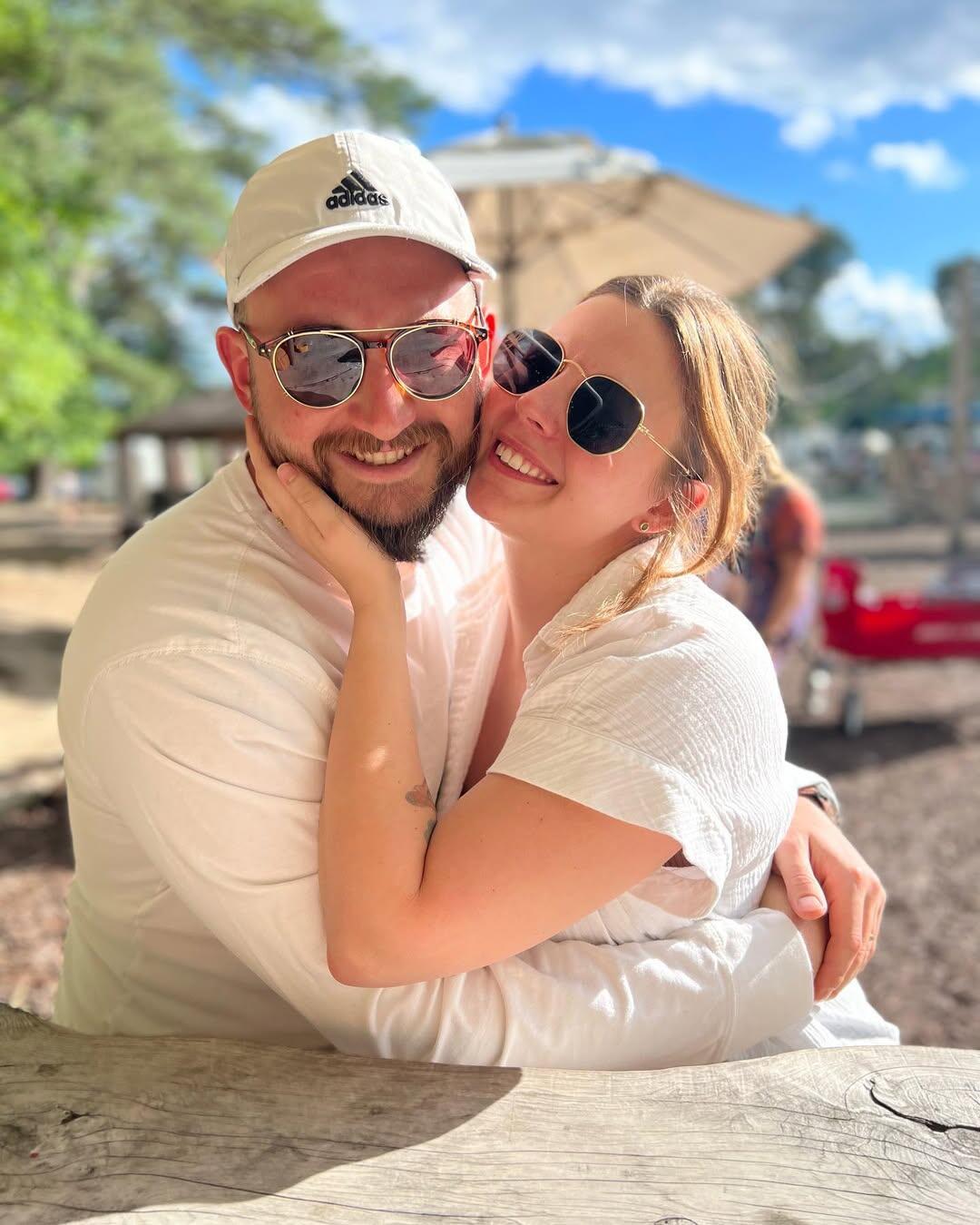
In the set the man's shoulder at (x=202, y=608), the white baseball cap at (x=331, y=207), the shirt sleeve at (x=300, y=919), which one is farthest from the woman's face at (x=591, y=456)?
the shirt sleeve at (x=300, y=919)

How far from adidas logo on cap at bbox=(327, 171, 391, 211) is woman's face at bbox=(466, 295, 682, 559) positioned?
0.38 metres

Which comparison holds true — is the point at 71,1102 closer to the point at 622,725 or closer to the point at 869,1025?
the point at 622,725

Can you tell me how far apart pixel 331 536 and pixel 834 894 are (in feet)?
3.49

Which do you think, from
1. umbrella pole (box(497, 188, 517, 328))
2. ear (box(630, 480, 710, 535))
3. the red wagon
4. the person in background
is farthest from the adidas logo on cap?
the red wagon

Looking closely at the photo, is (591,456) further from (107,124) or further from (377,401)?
(107,124)

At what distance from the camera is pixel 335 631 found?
182 cm

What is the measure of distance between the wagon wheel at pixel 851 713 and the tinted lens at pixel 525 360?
608cm

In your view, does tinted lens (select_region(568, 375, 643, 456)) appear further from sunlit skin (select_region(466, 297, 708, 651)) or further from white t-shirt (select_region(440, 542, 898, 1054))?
white t-shirt (select_region(440, 542, 898, 1054))

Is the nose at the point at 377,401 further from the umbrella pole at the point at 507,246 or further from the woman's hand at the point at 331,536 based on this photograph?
the umbrella pole at the point at 507,246

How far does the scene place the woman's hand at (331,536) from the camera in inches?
66.4

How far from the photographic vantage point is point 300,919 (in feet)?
5.04

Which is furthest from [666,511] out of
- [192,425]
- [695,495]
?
[192,425]

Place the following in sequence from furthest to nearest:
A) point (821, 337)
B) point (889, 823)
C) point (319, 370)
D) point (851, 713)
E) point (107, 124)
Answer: point (821, 337)
point (107, 124)
point (851, 713)
point (889, 823)
point (319, 370)

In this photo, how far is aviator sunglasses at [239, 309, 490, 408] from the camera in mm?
1810
